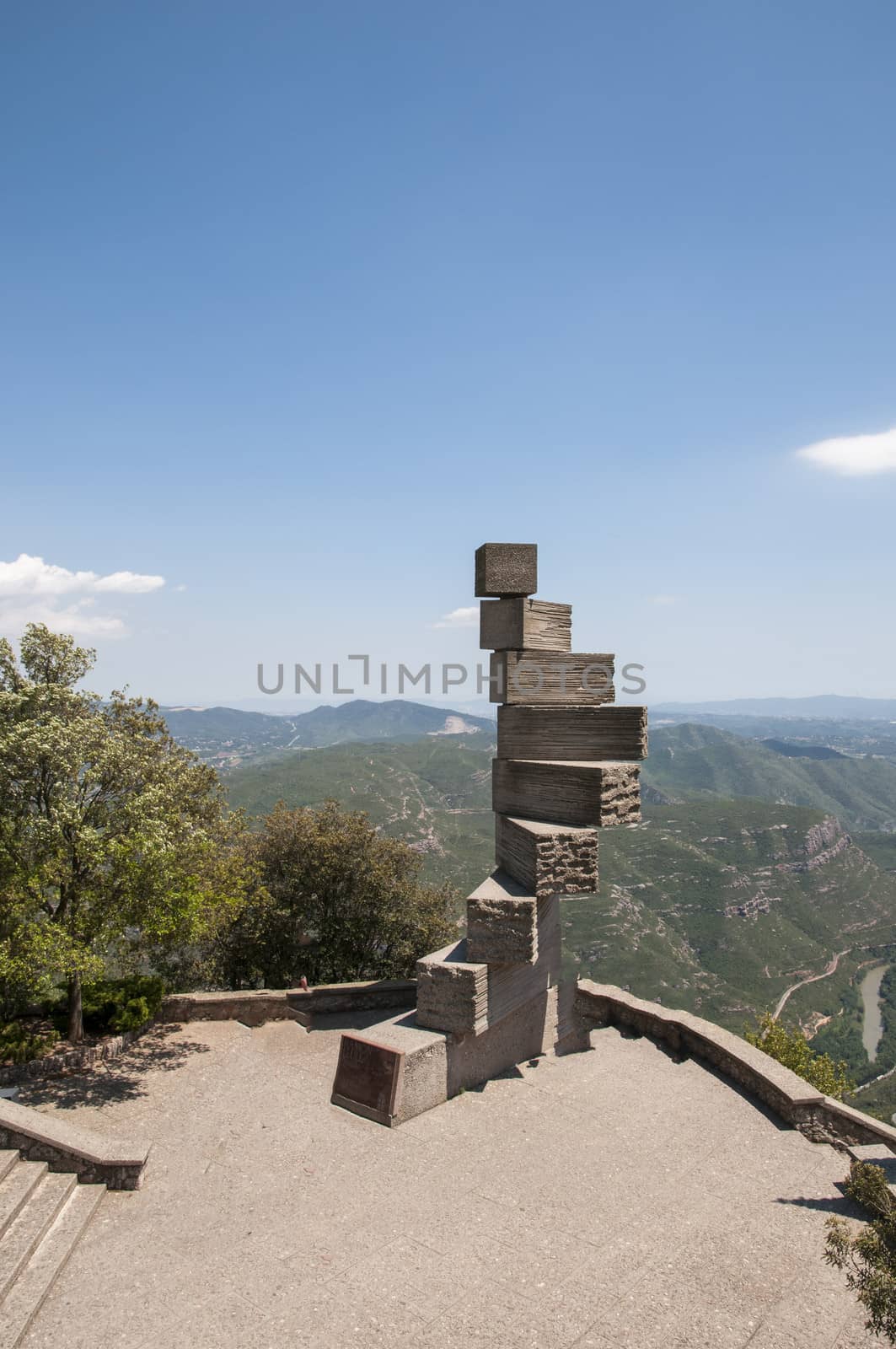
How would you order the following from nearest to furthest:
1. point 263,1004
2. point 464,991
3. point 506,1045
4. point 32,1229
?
point 32,1229 < point 464,991 < point 506,1045 < point 263,1004

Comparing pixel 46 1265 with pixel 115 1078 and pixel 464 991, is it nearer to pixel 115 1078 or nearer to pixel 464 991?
pixel 115 1078

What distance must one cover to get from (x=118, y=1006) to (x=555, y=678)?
32.1ft

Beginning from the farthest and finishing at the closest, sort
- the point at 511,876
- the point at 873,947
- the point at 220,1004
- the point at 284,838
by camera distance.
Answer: the point at 873,947, the point at 284,838, the point at 220,1004, the point at 511,876

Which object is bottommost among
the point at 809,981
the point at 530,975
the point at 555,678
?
the point at 809,981

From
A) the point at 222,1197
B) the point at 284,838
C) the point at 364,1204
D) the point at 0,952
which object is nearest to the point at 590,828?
the point at 364,1204

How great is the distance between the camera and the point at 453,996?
1088 centimetres

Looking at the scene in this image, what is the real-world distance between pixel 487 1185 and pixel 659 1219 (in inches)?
75.6

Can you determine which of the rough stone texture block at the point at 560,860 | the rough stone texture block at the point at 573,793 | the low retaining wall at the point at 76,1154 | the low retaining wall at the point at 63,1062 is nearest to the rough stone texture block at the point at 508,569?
the rough stone texture block at the point at 573,793

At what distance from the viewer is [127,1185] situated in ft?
28.5

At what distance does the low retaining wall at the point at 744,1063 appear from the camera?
10.2m

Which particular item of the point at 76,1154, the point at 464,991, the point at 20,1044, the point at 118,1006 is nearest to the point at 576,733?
the point at 464,991

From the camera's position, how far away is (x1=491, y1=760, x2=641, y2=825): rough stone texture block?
10891 millimetres

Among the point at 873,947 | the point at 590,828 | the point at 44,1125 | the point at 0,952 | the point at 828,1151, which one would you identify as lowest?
the point at 873,947

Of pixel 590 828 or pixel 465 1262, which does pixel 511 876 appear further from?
pixel 465 1262
